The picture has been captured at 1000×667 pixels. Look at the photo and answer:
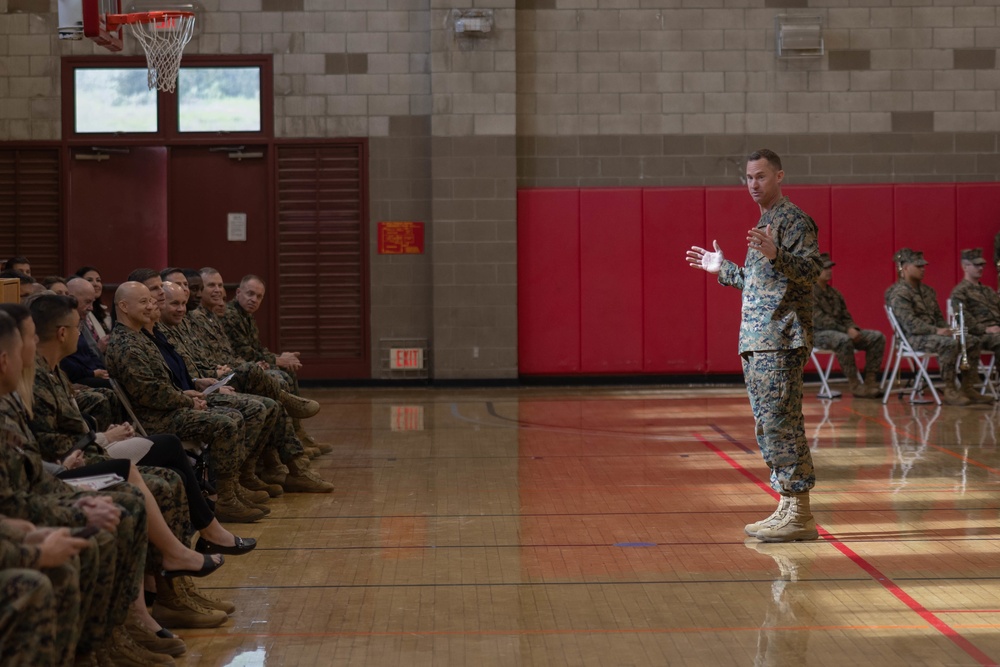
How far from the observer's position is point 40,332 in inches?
166

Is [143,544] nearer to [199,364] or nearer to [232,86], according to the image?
[199,364]

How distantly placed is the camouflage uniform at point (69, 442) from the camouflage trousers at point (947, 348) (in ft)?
27.0

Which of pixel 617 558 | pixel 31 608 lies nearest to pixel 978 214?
pixel 617 558

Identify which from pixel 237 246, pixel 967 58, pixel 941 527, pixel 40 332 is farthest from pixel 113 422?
pixel 967 58

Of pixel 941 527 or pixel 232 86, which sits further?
pixel 232 86

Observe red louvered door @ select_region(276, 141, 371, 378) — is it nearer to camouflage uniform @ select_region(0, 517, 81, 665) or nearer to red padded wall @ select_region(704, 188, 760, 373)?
red padded wall @ select_region(704, 188, 760, 373)

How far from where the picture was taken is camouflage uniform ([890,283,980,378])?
10797mm

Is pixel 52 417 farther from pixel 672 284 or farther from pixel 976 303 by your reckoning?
pixel 672 284

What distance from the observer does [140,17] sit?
8898mm

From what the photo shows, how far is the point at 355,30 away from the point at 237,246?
2.63 m

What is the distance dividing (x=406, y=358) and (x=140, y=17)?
502 centimetres

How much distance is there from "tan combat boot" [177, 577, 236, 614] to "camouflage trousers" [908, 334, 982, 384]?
8153mm

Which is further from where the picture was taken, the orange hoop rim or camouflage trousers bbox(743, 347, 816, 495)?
the orange hoop rim

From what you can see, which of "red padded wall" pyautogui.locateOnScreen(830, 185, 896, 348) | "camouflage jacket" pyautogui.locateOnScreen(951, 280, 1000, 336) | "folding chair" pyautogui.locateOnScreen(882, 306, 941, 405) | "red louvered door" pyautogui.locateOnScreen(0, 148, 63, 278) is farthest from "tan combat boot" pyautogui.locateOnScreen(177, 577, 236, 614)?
"red padded wall" pyautogui.locateOnScreen(830, 185, 896, 348)
